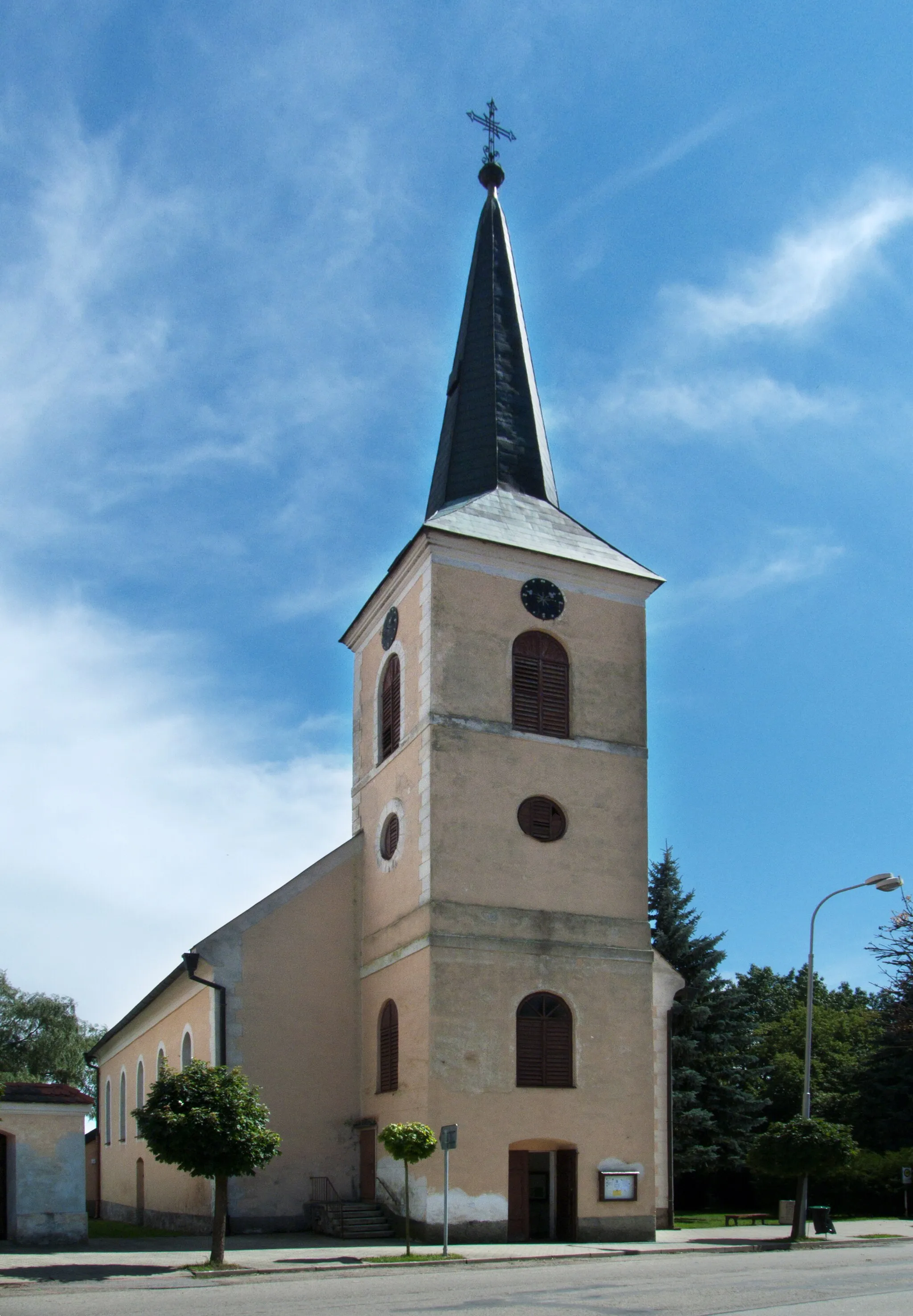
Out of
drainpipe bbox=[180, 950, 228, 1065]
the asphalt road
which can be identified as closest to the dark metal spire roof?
drainpipe bbox=[180, 950, 228, 1065]

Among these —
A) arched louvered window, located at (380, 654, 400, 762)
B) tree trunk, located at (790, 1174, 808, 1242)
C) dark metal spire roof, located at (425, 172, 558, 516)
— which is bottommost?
tree trunk, located at (790, 1174, 808, 1242)

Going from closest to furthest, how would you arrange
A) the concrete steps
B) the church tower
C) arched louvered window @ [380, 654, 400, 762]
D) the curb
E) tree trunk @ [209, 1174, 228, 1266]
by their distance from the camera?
the curb → tree trunk @ [209, 1174, 228, 1266] → the concrete steps → the church tower → arched louvered window @ [380, 654, 400, 762]

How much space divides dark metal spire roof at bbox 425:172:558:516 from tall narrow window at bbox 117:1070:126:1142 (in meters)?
19.0

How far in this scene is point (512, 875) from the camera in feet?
79.4

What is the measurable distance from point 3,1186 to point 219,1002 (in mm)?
5079

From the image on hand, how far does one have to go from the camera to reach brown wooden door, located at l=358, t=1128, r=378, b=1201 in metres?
24.1

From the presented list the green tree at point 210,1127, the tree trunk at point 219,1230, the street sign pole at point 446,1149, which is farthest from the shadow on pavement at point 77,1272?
the street sign pole at point 446,1149

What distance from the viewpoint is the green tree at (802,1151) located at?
23656 mm

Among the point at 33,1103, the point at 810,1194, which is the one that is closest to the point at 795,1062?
the point at 810,1194

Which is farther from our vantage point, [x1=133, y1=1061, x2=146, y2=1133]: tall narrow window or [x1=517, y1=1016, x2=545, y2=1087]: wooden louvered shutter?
[x1=133, y1=1061, x2=146, y2=1133]: tall narrow window

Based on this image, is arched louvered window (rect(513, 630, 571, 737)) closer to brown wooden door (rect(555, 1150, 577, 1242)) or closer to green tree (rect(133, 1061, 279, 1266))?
brown wooden door (rect(555, 1150, 577, 1242))

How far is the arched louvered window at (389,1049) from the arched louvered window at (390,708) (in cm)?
536

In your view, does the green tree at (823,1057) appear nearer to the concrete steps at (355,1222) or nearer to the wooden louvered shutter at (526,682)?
the wooden louvered shutter at (526,682)

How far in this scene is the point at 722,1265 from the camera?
61.5 ft
